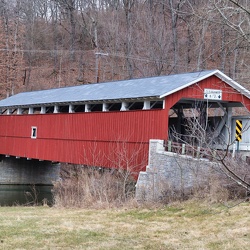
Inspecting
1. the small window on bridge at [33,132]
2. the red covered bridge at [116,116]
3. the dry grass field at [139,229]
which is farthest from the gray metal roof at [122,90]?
the dry grass field at [139,229]

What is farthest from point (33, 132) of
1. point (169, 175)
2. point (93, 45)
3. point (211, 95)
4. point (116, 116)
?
point (93, 45)

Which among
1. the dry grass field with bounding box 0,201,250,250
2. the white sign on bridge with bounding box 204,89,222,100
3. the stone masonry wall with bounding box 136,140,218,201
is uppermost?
the white sign on bridge with bounding box 204,89,222,100

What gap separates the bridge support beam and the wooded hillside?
8207 millimetres

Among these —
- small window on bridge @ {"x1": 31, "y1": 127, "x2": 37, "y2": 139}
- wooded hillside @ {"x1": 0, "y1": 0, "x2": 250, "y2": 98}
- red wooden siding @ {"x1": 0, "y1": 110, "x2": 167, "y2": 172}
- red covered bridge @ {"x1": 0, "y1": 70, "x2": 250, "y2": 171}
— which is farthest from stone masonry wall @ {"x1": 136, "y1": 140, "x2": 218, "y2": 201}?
wooded hillside @ {"x1": 0, "y1": 0, "x2": 250, "y2": 98}

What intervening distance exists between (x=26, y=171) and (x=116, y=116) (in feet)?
47.3

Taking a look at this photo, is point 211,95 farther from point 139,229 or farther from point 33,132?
point 33,132

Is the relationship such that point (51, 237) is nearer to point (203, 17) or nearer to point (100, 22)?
point (203, 17)

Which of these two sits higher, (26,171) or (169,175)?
(169,175)

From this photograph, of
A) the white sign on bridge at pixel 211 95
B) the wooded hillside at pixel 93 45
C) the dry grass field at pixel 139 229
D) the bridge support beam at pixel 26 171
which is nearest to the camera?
the dry grass field at pixel 139 229

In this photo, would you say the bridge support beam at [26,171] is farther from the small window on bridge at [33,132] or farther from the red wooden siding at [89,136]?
the small window on bridge at [33,132]

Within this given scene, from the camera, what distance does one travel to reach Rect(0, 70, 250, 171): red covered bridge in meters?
17.1

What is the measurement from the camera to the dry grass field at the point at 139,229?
22.5 ft

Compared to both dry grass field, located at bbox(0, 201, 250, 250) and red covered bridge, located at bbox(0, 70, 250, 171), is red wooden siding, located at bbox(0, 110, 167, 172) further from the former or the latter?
dry grass field, located at bbox(0, 201, 250, 250)

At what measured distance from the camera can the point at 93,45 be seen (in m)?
47.4
